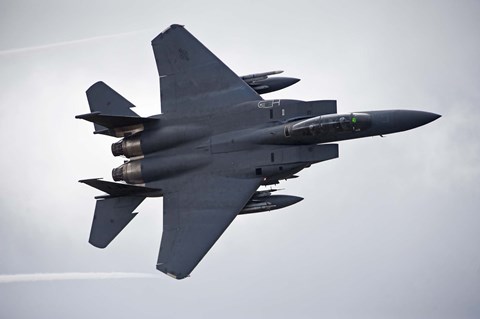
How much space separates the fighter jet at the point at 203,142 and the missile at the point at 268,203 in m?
0.03

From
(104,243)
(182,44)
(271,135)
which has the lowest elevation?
(104,243)

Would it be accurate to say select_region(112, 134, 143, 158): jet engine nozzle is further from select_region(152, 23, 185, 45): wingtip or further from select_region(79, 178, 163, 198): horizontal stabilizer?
select_region(152, 23, 185, 45): wingtip

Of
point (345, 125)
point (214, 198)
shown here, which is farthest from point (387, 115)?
point (214, 198)

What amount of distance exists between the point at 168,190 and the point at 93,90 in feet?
12.8

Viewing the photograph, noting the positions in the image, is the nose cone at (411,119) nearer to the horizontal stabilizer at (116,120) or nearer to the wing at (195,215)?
the wing at (195,215)

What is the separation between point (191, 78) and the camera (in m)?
30.7

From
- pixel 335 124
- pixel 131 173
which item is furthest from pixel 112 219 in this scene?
pixel 335 124

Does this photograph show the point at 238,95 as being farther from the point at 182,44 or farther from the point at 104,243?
the point at 104,243

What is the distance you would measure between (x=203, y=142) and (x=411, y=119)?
571 centimetres

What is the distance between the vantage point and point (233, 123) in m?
29.5

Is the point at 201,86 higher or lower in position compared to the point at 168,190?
higher

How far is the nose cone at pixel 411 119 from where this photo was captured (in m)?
28.1

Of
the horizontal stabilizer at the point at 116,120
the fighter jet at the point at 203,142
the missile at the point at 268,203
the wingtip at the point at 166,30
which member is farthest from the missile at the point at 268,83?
the missile at the point at 268,203

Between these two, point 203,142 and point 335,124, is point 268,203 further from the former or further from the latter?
point 335,124
